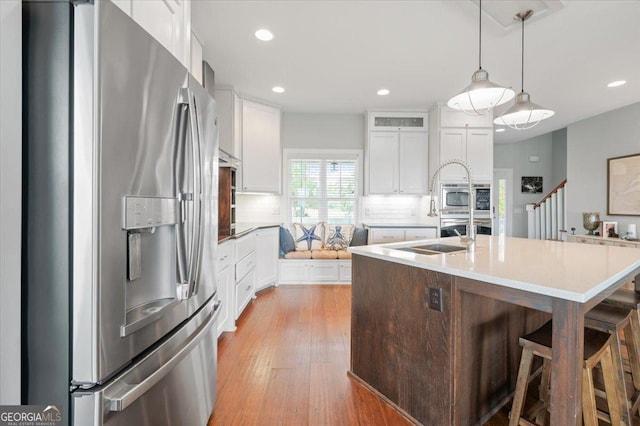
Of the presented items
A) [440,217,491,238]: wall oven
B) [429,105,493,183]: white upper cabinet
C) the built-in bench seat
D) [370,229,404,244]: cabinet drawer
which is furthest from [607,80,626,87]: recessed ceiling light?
the built-in bench seat

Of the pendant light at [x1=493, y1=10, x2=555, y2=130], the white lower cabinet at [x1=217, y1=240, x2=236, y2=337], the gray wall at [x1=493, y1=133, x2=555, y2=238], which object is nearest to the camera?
the pendant light at [x1=493, y1=10, x2=555, y2=130]

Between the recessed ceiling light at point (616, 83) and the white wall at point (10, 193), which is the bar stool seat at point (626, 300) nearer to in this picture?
the white wall at point (10, 193)

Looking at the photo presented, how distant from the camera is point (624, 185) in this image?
14.1ft

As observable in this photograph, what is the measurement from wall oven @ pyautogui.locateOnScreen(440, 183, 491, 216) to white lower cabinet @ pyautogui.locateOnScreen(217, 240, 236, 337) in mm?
3109

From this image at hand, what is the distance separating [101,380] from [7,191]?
1.88 feet

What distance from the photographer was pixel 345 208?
4.91 m

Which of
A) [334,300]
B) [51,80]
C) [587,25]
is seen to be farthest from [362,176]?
[51,80]

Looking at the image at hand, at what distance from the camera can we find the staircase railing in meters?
5.36

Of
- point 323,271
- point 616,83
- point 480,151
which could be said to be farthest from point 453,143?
point 323,271

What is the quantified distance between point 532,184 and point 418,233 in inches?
176

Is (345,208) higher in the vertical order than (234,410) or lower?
higher

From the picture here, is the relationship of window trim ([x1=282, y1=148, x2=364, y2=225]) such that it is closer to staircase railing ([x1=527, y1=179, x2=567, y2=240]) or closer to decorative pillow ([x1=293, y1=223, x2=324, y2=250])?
decorative pillow ([x1=293, y1=223, x2=324, y2=250])

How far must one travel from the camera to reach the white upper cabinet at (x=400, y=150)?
4543 millimetres

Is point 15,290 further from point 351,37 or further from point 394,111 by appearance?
point 394,111
